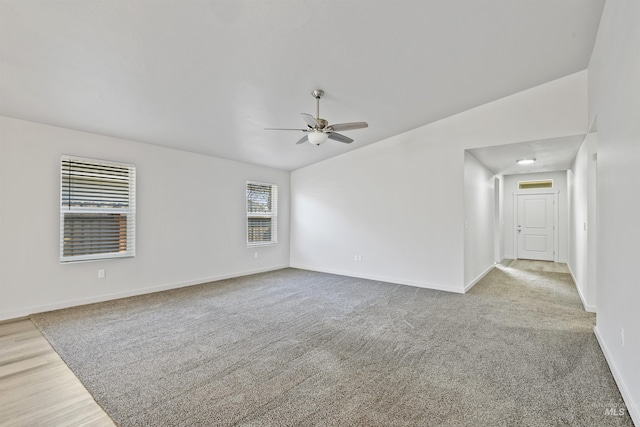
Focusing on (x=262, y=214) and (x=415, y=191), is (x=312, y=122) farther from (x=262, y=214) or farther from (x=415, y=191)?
(x=262, y=214)

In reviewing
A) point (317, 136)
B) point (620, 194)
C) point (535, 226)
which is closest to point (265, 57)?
point (317, 136)

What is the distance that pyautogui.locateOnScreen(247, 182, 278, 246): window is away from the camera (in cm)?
654

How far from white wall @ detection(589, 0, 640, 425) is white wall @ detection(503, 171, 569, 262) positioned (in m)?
6.22

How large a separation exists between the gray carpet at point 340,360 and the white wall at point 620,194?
297 mm

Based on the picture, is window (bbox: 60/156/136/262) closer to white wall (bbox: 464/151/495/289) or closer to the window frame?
the window frame

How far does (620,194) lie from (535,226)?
7.48 meters

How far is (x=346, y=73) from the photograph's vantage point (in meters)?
3.25

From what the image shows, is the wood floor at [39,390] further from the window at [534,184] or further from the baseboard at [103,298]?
the window at [534,184]

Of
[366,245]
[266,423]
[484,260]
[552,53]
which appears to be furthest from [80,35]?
[484,260]

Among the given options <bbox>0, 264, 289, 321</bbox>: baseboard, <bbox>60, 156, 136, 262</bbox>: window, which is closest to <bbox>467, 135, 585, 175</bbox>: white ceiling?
<bbox>0, 264, 289, 321</bbox>: baseboard

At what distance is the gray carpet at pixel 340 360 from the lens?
191cm

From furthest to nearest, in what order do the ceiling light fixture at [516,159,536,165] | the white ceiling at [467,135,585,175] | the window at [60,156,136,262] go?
the ceiling light fixture at [516,159,536,165], the white ceiling at [467,135,585,175], the window at [60,156,136,262]

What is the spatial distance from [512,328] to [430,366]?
1514 millimetres

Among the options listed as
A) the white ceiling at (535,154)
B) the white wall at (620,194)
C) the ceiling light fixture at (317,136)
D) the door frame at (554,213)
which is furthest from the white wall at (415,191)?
the door frame at (554,213)
